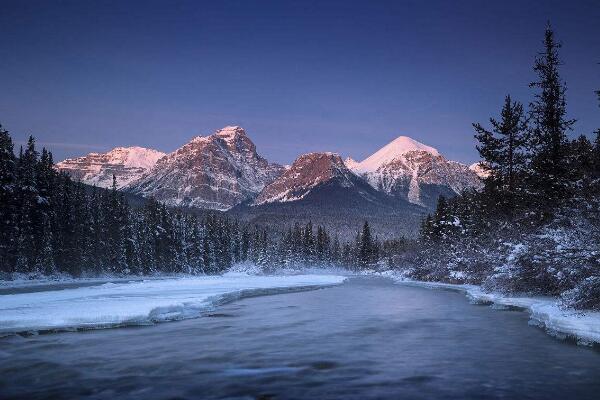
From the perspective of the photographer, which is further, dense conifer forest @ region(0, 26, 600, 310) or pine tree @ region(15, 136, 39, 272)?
pine tree @ region(15, 136, 39, 272)

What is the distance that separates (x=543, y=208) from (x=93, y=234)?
229 ft

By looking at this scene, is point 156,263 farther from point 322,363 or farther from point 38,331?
point 322,363

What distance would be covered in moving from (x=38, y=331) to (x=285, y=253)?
114 metres

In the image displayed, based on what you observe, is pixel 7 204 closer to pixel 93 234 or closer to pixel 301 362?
pixel 93 234

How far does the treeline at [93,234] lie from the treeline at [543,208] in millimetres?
53855

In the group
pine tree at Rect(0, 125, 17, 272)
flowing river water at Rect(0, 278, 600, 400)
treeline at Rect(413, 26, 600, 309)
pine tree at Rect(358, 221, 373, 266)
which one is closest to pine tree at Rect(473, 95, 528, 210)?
treeline at Rect(413, 26, 600, 309)

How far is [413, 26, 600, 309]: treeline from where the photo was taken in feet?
66.2

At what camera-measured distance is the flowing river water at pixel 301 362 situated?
11.0 m

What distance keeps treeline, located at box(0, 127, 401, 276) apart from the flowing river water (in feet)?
163

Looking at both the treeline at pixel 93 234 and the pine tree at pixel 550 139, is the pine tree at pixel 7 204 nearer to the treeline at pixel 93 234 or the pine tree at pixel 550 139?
the treeline at pixel 93 234

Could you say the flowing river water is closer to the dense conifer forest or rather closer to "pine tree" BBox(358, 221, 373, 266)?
the dense conifer forest

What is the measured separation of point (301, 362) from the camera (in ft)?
46.5

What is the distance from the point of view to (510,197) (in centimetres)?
3994

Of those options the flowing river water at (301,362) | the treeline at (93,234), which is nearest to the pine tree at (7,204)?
the treeline at (93,234)
